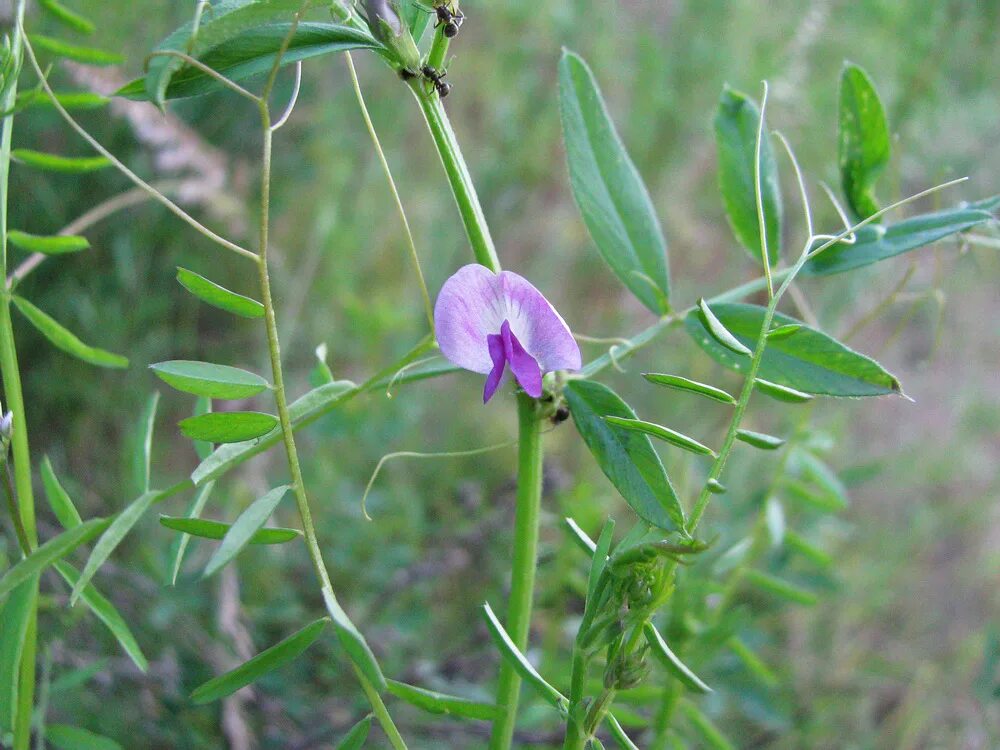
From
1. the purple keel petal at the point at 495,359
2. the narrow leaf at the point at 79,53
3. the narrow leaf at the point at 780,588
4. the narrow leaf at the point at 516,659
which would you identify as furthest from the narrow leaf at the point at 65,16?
the narrow leaf at the point at 780,588

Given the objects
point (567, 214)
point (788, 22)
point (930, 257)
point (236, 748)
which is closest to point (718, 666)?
point (236, 748)

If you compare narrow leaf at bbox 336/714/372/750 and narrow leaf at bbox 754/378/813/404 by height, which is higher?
narrow leaf at bbox 754/378/813/404

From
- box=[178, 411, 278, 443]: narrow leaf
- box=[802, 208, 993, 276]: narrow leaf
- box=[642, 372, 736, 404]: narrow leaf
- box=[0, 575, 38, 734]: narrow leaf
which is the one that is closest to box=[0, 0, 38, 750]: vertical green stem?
box=[0, 575, 38, 734]: narrow leaf

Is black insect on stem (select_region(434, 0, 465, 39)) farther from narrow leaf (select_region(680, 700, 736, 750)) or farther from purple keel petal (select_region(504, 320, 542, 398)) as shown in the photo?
narrow leaf (select_region(680, 700, 736, 750))

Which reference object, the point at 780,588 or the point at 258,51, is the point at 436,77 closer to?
the point at 258,51

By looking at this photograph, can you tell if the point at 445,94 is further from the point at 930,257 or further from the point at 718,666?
the point at 930,257

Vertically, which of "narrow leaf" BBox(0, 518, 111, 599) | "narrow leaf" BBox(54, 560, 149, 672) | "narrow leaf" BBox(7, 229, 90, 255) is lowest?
"narrow leaf" BBox(54, 560, 149, 672)
